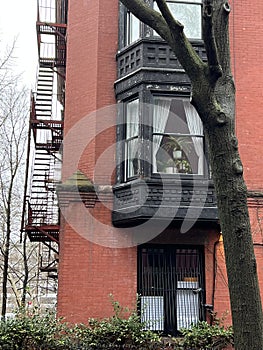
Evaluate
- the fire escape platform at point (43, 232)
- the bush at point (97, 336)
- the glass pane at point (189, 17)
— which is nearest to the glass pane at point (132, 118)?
the glass pane at point (189, 17)

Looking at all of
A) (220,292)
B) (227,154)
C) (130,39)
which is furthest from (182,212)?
(227,154)

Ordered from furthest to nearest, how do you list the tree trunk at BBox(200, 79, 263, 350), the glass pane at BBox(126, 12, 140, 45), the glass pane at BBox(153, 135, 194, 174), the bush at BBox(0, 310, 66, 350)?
1. the glass pane at BBox(126, 12, 140, 45)
2. the glass pane at BBox(153, 135, 194, 174)
3. the bush at BBox(0, 310, 66, 350)
4. the tree trunk at BBox(200, 79, 263, 350)

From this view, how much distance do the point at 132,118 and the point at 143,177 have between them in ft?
5.44

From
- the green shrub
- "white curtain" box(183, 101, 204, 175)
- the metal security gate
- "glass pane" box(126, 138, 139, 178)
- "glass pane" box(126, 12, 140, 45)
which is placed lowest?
the green shrub

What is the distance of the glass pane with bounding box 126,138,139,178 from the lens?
38.3 ft

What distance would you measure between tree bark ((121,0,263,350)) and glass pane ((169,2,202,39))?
6545 millimetres

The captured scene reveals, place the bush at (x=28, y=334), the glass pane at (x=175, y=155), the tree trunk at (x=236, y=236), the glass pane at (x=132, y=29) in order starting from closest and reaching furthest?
the tree trunk at (x=236, y=236) → the bush at (x=28, y=334) → the glass pane at (x=175, y=155) → the glass pane at (x=132, y=29)

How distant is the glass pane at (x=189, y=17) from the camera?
12.6 meters

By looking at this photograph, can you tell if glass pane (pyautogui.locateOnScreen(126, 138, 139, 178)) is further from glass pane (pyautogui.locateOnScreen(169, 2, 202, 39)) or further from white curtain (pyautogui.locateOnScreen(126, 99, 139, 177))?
glass pane (pyautogui.locateOnScreen(169, 2, 202, 39))

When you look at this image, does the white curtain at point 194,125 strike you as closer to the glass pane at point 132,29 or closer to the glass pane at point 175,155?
the glass pane at point 175,155

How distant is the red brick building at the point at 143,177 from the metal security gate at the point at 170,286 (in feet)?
0.07

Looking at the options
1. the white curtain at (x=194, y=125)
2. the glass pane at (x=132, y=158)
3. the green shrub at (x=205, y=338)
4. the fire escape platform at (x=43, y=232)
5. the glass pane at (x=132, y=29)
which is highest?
the glass pane at (x=132, y=29)

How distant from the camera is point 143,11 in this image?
6.39m

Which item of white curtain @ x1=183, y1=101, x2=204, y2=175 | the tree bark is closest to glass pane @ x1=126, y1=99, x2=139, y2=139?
white curtain @ x1=183, y1=101, x2=204, y2=175
